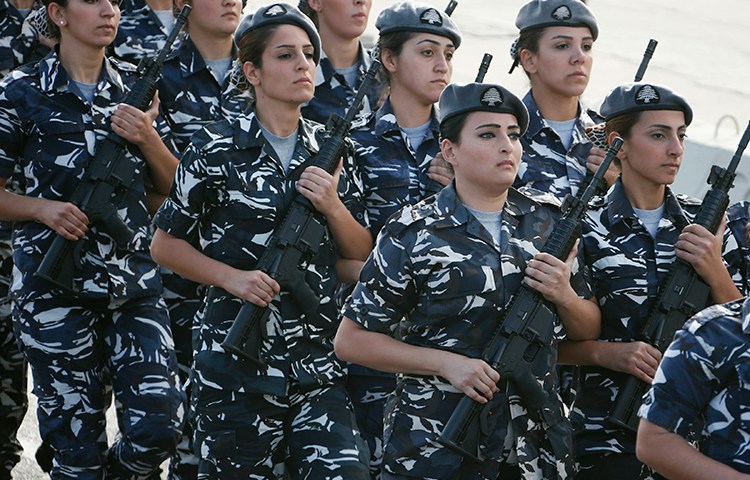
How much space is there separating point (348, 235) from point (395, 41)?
3.87 feet

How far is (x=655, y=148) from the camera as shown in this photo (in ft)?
20.4

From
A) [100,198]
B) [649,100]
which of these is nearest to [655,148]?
[649,100]

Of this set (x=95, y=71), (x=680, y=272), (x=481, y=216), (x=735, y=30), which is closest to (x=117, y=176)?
(x=95, y=71)

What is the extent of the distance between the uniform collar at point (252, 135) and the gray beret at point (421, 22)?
2.96 ft

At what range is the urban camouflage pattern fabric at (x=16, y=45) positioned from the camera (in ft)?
27.6

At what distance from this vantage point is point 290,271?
6.19 meters

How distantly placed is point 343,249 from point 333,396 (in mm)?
632

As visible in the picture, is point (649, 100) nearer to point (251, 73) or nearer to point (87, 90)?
point (251, 73)

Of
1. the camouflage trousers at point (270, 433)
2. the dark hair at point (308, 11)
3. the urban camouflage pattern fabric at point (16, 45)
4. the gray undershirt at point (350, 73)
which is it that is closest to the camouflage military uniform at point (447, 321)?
the camouflage trousers at point (270, 433)

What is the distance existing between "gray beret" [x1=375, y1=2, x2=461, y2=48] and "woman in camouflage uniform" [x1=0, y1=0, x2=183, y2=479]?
3.93 feet

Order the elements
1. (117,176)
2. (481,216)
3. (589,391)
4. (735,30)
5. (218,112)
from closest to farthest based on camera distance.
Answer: (481,216), (589,391), (117,176), (218,112), (735,30)

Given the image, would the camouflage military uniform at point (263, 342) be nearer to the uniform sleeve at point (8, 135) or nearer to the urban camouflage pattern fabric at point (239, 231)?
the urban camouflage pattern fabric at point (239, 231)

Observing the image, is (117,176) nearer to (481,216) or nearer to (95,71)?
(95,71)

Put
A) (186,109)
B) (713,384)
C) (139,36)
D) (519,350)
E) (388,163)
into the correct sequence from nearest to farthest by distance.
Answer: (713,384) < (519,350) < (388,163) < (186,109) < (139,36)
